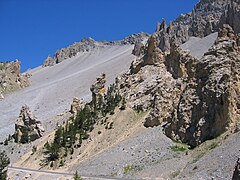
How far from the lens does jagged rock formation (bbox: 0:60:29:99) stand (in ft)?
375

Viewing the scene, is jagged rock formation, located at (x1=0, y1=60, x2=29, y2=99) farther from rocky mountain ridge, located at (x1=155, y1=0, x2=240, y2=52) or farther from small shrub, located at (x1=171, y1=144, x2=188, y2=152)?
small shrub, located at (x1=171, y1=144, x2=188, y2=152)

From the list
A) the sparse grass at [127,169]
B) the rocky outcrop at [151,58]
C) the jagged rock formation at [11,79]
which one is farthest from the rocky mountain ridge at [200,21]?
the sparse grass at [127,169]

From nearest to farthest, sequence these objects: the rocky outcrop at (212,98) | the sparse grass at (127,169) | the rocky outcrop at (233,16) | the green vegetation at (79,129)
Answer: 1. the rocky outcrop at (212,98)
2. the sparse grass at (127,169)
3. the green vegetation at (79,129)
4. the rocky outcrop at (233,16)

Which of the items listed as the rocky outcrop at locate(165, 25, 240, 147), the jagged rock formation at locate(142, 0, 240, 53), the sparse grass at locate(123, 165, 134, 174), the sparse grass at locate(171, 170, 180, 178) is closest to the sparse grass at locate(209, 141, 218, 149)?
the rocky outcrop at locate(165, 25, 240, 147)

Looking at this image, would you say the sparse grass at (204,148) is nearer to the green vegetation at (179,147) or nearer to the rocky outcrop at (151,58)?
the green vegetation at (179,147)

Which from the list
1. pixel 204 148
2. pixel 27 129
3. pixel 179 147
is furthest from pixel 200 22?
pixel 204 148

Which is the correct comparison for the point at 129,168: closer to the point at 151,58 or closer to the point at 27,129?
the point at 151,58

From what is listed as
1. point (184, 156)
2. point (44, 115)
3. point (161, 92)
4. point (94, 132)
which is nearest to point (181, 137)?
point (184, 156)

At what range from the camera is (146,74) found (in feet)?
136

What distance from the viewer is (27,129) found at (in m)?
46.0

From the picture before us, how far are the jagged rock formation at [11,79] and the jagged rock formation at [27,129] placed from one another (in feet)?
213

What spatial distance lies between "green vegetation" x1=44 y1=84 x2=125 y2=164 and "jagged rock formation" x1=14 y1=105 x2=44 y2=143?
7018mm

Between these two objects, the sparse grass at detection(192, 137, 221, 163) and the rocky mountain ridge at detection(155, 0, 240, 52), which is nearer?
the sparse grass at detection(192, 137, 221, 163)

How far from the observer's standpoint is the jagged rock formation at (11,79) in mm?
114350
